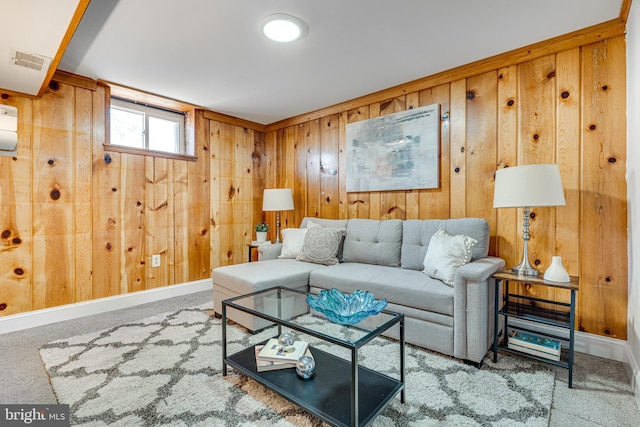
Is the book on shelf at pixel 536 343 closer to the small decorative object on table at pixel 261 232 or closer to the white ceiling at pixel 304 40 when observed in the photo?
the white ceiling at pixel 304 40

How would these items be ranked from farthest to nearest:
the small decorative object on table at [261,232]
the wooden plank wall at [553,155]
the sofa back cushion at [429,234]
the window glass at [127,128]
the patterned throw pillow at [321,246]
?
the small decorative object on table at [261,232]
the window glass at [127,128]
the patterned throw pillow at [321,246]
the sofa back cushion at [429,234]
the wooden plank wall at [553,155]

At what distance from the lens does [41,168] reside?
2547mm

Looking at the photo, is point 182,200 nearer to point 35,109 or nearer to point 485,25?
point 35,109

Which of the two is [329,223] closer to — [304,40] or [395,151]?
[395,151]

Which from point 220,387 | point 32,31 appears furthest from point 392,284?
point 32,31

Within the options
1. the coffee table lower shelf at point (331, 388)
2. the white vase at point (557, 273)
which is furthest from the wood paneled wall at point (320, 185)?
the coffee table lower shelf at point (331, 388)

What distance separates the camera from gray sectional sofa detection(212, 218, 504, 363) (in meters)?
1.82

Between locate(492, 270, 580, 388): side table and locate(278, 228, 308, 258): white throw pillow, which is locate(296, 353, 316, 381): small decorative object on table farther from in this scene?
locate(278, 228, 308, 258): white throw pillow

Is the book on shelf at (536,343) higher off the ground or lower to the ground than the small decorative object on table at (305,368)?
lower

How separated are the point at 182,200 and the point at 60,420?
2.39m

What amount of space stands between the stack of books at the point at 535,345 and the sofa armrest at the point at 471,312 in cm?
18

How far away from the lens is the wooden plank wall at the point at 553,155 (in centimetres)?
197

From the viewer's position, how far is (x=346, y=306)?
1.55 meters

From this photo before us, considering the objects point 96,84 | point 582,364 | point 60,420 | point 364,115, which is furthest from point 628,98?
point 96,84
